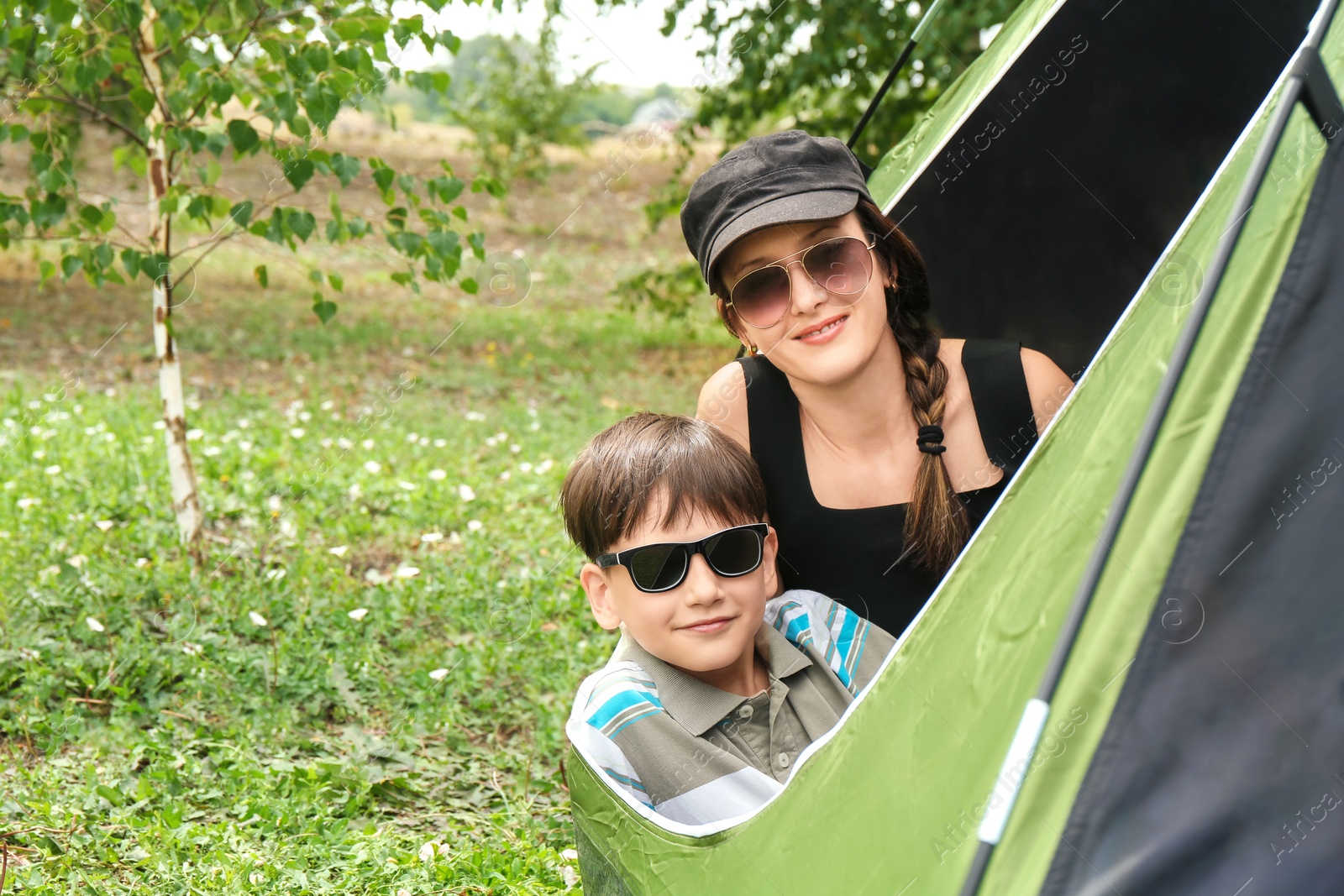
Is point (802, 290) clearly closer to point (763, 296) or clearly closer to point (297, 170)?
point (763, 296)

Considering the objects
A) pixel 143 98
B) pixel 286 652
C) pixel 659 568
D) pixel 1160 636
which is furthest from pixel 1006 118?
pixel 286 652

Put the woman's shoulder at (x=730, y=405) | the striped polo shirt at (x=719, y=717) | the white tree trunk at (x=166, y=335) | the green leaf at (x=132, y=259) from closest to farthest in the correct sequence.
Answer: the striped polo shirt at (x=719, y=717) → the woman's shoulder at (x=730, y=405) → the green leaf at (x=132, y=259) → the white tree trunk at (x=166, y=335)

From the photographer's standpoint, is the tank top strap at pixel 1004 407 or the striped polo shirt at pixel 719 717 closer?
the striped polo shirt at pixel 719 717

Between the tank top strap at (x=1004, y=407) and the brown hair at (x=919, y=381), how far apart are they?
0.08 meters

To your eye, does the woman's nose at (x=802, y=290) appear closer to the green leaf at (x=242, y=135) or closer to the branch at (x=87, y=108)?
the green leaf at (x=242, y=135)

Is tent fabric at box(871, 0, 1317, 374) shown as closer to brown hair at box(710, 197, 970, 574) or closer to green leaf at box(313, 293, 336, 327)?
brown hair at box(710, 197, 970, 574)

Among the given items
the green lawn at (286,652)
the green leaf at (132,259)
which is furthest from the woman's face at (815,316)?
the green leaf at (132,259)

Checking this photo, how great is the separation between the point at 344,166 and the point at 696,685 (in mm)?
1832

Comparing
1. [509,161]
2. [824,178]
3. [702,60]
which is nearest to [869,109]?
[824,178]

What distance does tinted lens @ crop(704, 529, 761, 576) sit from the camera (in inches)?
67.9

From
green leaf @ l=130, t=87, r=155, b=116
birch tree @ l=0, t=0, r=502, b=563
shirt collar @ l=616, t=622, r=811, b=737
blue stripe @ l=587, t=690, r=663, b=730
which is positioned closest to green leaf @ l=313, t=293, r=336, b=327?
birch tree @ l=0, t=0, r=502, b=563

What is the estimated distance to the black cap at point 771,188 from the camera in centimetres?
191

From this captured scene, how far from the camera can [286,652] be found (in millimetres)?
2912

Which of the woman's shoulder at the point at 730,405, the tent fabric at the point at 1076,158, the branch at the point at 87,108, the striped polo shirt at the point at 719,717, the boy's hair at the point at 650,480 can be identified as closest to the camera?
the striped polo shirt at the point at 719,717
